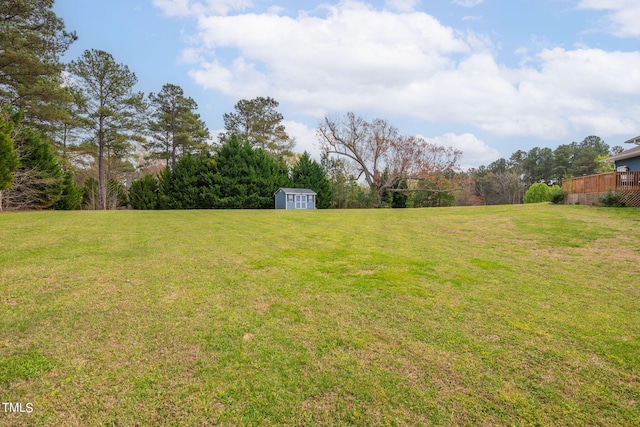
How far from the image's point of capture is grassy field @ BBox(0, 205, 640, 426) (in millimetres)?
1839

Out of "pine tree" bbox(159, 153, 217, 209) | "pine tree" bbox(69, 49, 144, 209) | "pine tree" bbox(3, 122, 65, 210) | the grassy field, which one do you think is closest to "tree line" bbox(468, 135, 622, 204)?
"pine tree" bbox(159, 153, 217, 209)

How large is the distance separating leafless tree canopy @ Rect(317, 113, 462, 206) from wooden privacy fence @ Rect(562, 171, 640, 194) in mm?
13178

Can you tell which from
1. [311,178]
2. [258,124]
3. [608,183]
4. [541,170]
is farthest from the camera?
[541,170]

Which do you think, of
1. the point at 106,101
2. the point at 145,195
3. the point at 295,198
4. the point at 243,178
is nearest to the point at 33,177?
the point at 145,195

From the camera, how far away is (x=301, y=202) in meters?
23.5

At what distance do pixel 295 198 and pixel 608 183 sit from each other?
1765 centimetres

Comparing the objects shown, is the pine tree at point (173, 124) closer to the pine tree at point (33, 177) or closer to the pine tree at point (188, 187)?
the pine tree at point (188, 187)

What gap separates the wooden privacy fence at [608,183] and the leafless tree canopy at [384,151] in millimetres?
13178

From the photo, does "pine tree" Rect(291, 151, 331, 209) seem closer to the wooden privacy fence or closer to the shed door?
the shed door

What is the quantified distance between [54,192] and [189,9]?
43.2ft

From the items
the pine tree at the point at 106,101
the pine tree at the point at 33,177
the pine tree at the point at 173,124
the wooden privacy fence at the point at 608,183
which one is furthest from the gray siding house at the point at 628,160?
the pine tree at the point at 106,101

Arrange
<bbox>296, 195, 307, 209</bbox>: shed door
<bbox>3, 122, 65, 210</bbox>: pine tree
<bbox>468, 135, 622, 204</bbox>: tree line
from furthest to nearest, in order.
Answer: <bbox>468, 135, 622, 204</bbox>: tree line, <bbox>296, 195, 307, 209</bbox>: shed door, <bbox>3, 122, 65, 210</bbox>: pine tree

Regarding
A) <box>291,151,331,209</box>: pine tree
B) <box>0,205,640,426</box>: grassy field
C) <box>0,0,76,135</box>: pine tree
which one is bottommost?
<box>0,205,640,426</box>: grassy field

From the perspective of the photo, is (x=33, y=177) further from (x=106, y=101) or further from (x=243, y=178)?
(x=243, y=178)
